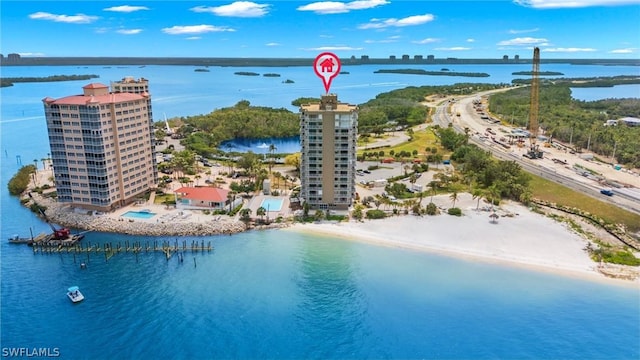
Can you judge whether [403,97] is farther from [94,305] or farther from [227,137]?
[94,305]

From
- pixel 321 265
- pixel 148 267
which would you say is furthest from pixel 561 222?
pixel 148 267

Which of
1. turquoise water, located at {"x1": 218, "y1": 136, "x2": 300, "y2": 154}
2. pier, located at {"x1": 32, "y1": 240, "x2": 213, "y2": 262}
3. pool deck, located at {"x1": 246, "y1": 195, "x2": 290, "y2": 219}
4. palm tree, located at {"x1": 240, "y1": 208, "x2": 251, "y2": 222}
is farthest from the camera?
turquoise water, located at {"x1": 218, "y1": 136, "x2": 300, "y2": 154}

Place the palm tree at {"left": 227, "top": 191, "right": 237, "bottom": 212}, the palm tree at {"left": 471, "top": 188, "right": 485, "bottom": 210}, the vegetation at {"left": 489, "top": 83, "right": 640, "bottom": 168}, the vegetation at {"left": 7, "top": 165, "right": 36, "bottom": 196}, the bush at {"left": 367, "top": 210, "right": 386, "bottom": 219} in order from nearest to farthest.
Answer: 1. the bush at {"left": 367, "top": 210, "right": 386, "bottom": 219}
2. the palm tree at {"left": 227, "top": 191, "right": 237, "bottom": 212}
3. the palm tree at {"left": 471, "top": 188, "right": 485, "bottom": 210}
4. the vegetation at {"left": 7, "top": 165, "right": 36, "bottom": 196}
5. the vegetation at {"left": 489, "top": 83, "right": 640, "bottom": 168}

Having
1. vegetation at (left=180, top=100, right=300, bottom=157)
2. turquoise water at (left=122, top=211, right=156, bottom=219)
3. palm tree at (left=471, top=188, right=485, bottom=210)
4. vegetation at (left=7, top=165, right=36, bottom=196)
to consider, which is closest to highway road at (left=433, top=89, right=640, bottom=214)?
palm tree at (left=471, top=188, right=485, bottom=210)

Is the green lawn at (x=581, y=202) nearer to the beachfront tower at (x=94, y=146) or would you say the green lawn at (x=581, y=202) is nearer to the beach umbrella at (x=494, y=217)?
the beach umbrella at (x=494, y=217)

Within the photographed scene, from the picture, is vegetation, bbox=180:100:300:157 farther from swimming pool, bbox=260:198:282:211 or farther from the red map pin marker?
the red map pin marker

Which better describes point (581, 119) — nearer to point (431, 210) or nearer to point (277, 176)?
point (431, 210)
